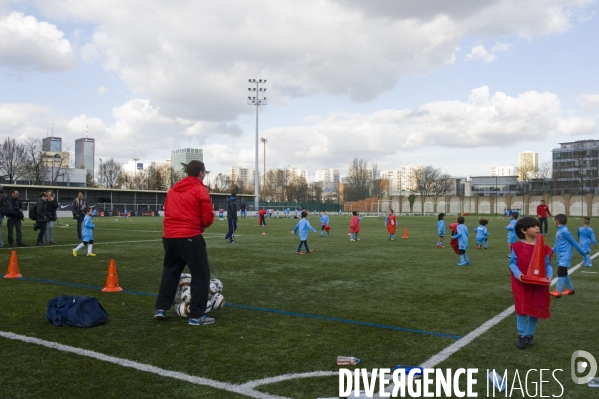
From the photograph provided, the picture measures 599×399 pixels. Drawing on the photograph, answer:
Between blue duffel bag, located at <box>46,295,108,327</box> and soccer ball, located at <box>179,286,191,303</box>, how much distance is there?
1.00m

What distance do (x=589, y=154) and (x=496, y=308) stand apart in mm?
124482

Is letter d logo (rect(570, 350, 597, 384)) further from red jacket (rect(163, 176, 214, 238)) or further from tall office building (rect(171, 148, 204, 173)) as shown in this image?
tall office building (rect(171, 148, 204, 173))

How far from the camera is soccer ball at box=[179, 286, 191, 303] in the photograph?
6.64 meters

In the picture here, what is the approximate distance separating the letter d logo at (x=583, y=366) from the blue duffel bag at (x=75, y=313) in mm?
5436

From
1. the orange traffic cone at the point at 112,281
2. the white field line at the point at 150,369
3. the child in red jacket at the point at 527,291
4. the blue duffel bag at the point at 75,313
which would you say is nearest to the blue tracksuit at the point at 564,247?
the child in red jacket at the point at 527,291

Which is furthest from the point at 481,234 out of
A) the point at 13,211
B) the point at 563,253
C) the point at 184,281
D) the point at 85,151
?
the point at 85,151

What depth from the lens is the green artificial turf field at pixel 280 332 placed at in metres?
4.36

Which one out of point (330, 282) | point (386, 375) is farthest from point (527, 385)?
point (330, 282)

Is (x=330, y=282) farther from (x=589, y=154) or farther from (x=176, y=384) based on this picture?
(x=589, y=154)

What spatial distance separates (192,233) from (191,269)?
460 mm

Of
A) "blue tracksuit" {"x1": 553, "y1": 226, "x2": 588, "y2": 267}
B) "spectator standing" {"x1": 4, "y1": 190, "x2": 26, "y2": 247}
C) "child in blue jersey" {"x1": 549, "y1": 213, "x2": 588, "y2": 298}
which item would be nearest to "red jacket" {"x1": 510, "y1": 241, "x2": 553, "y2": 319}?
"child in blue jersey" {"x1": 549, "y1": 213, "x2": 588, "y2": 298}

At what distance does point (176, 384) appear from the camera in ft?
14.0

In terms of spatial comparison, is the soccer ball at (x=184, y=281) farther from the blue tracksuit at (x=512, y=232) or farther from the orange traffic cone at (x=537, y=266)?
the blue tracksuit at (x=512, y=232)

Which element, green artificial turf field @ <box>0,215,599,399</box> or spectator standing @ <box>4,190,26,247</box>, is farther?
spectator standing @ <box>4,190,26,247</box>
